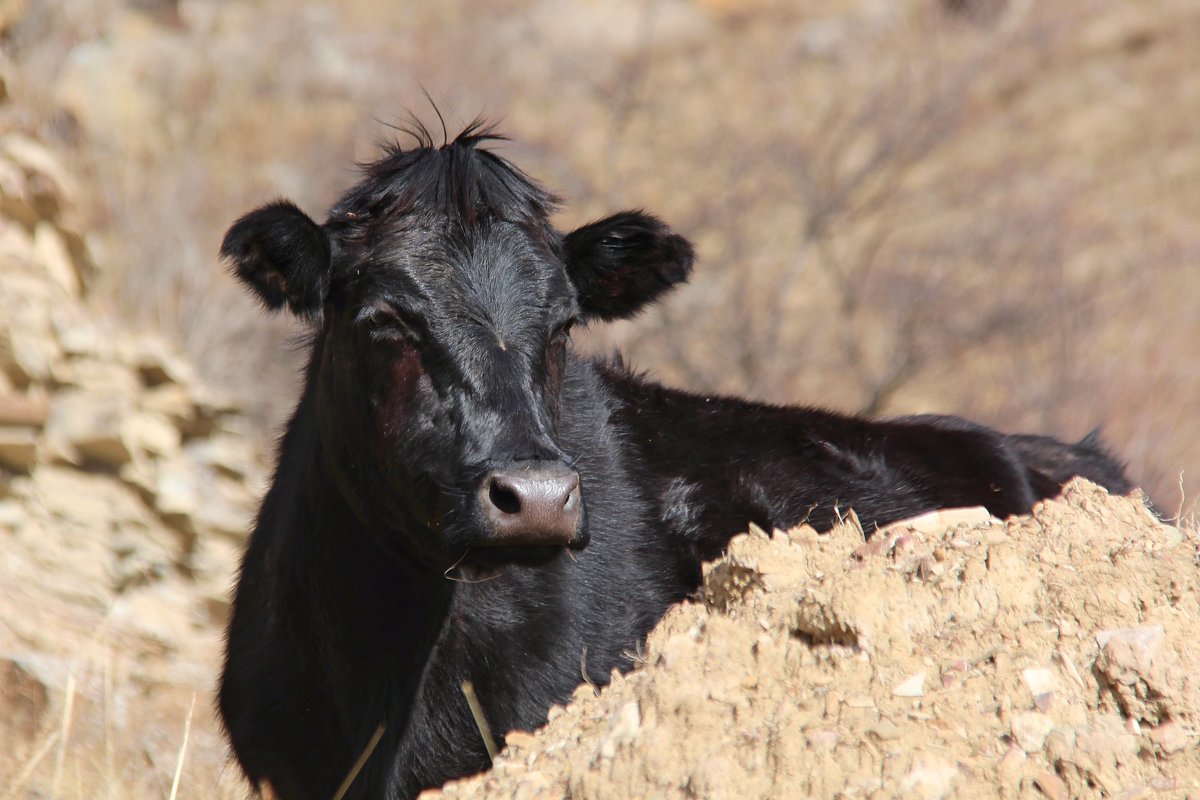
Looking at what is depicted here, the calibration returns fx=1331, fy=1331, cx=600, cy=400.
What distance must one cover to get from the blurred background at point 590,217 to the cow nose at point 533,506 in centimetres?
285

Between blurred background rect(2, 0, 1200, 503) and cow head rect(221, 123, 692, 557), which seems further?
blurred background rect(2, 0, 1200, 503)

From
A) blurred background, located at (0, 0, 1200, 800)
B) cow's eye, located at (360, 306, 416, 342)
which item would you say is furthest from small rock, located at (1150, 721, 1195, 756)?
blurred background, located at (0, 0, 1200, 800)

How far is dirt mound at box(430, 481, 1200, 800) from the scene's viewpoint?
118 inches

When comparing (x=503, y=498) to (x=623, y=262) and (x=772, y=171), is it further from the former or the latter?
(x=772, y=171)

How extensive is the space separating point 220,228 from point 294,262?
35.9 ft

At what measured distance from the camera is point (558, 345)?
4.99 metres

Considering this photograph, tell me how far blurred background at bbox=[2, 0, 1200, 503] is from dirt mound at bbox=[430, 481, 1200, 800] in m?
8.95

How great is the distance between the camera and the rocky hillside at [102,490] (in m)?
7.11

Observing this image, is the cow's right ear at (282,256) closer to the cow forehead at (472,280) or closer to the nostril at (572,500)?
the cow forehead at (472,280)

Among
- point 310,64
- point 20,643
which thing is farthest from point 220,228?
point 20,643

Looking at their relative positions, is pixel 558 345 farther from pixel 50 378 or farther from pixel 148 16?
pixel 148 16

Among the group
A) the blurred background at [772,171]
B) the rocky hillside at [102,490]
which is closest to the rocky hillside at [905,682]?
the rocky hillside at [102,490]

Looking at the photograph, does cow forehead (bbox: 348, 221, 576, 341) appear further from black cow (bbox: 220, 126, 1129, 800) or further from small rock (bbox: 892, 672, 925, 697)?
small rock (bbox: 892, 672, 925, 697)

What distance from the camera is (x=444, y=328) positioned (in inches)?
181
